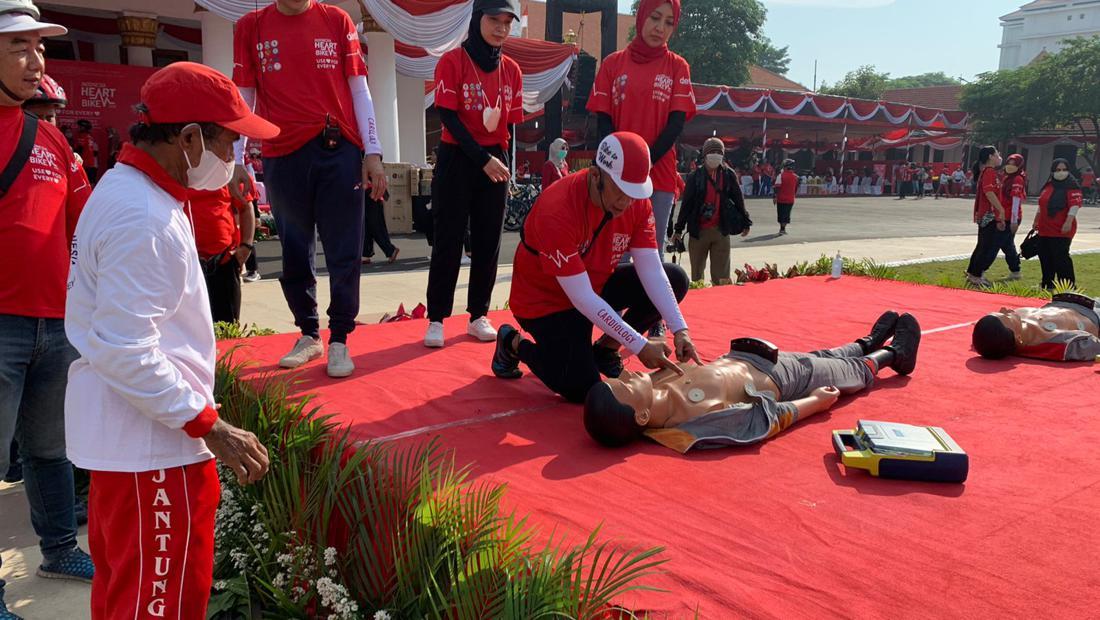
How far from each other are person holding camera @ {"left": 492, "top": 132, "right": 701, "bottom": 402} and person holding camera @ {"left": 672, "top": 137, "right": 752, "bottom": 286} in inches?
139

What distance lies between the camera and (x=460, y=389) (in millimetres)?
3641

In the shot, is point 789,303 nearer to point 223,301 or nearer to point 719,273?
point 719,273

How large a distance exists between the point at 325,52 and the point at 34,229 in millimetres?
1624

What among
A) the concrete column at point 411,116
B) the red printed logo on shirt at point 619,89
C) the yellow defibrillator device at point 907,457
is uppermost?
the concrete column at point 411,116

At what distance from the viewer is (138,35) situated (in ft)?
44.6

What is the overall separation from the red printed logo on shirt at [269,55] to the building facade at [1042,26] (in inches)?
3537

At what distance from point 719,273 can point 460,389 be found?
4.63 m

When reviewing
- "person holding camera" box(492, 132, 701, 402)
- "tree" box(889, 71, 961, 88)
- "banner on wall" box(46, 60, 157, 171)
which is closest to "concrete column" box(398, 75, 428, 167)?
"banner on wall" box(46, 60, 157, 171)

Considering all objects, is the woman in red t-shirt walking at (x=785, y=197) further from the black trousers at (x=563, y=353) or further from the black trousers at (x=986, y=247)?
the black trousers at (x=563, y=353)

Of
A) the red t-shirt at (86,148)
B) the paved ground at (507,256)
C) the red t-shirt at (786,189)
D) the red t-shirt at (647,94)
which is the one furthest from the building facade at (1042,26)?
the red t-shirt at (647,94)

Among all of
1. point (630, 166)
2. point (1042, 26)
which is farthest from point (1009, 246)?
point (1042, 26)

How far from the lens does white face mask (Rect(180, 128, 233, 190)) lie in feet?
5.64

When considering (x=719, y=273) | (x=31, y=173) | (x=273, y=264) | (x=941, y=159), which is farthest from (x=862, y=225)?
(x=941, y=159)

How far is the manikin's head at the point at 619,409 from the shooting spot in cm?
286
